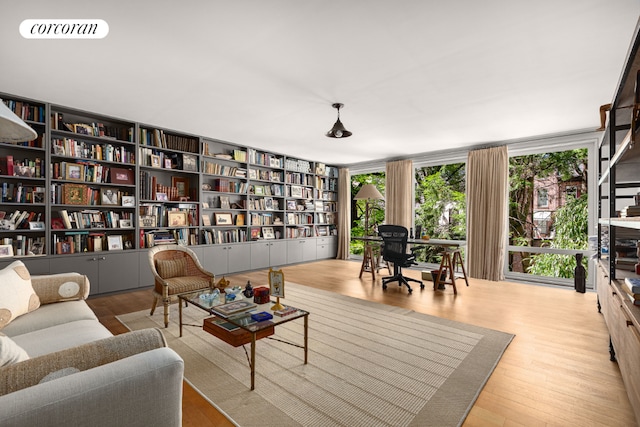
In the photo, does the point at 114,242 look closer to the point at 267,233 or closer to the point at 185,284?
the point at 185,284

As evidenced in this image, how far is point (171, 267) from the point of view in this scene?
352 cm

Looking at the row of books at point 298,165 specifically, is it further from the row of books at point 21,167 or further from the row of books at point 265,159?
the row of books at point 21,167

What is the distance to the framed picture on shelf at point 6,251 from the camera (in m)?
3.52

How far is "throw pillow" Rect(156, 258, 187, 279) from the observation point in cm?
346

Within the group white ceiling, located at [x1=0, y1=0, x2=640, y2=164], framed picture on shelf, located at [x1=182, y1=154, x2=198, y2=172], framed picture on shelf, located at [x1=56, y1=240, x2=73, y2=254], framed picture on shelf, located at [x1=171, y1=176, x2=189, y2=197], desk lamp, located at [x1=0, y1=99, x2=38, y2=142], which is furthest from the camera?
framed picture on shelf, located at [x1=171, y1=176, x2=189, y2=197]

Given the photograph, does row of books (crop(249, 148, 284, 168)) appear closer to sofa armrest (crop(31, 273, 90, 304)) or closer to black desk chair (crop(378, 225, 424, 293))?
black desk chair (crop(378, 225, 424, 293))

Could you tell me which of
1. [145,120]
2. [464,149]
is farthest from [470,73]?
[145,120]

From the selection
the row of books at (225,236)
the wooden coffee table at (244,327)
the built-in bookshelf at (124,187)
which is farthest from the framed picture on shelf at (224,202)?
the wooden coffee table at (244,327)

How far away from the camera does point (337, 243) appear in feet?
27.0

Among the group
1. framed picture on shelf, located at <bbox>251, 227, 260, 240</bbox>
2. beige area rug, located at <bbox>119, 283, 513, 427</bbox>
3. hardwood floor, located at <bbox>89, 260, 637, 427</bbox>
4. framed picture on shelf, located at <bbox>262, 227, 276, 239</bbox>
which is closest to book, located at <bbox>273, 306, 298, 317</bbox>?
beige area rug, located at <bbox>119, 283, 513, 427</bbox>

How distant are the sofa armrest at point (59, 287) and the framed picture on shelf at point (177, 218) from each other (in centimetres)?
249

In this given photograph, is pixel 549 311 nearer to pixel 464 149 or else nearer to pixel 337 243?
pixel 464 149

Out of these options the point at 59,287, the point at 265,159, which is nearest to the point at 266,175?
the point at 265,159

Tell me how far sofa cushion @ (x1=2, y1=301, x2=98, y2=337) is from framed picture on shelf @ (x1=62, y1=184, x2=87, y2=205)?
2.23 metres
